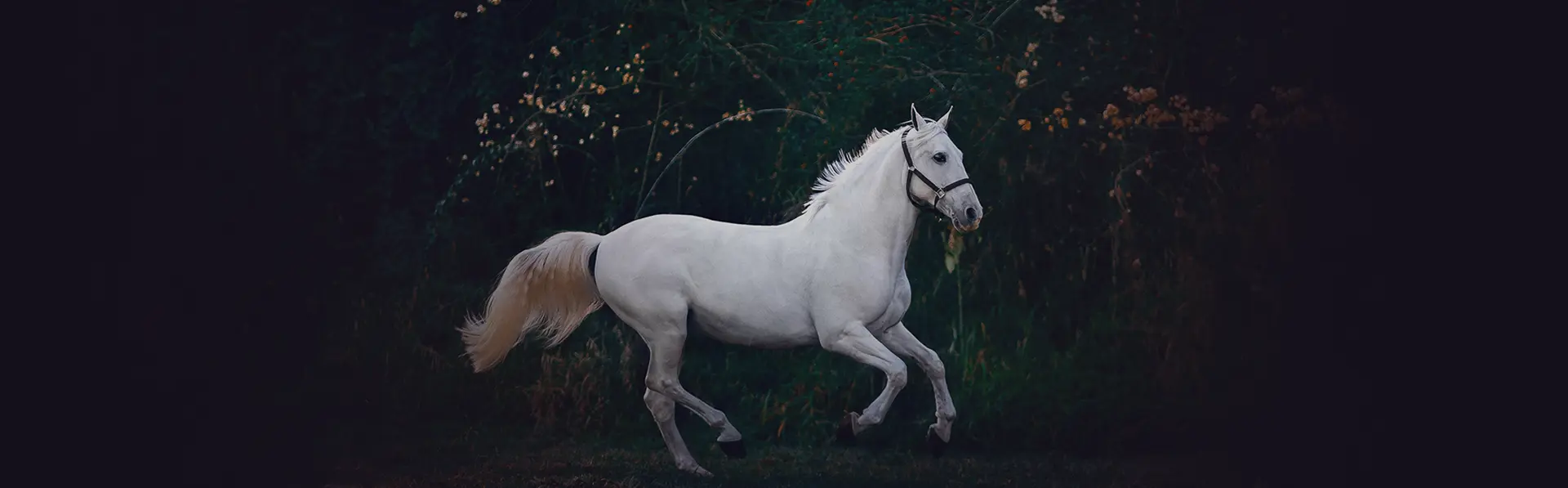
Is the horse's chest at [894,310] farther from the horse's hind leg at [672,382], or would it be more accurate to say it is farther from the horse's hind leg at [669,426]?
the horse's hind leg at [669,426]

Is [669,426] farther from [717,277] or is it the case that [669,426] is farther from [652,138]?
[652,138]

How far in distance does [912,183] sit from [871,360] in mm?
828

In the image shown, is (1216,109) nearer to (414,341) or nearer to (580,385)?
(580,385)

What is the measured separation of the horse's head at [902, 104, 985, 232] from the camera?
264 inches

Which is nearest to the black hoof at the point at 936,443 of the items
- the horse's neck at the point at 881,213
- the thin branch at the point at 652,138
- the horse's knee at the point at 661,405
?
the horse's neck at the point at 881,213

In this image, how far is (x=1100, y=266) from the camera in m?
8.51

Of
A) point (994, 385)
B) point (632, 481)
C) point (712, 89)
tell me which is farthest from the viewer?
point (712, 89)

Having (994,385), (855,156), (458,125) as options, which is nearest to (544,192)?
(458,125)

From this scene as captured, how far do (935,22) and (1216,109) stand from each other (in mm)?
1619

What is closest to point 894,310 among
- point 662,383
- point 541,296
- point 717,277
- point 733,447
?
point 717,277

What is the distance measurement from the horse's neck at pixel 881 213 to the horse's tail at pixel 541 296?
1.28 m

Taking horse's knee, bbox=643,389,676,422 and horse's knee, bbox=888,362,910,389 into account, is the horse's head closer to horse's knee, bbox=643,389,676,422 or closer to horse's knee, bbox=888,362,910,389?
horse's knee, bbox=888,362,910,389

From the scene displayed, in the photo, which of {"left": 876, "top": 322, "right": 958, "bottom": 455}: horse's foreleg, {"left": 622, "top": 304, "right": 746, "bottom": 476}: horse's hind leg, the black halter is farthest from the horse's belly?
the black halter

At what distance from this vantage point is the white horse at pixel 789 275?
269 inches
